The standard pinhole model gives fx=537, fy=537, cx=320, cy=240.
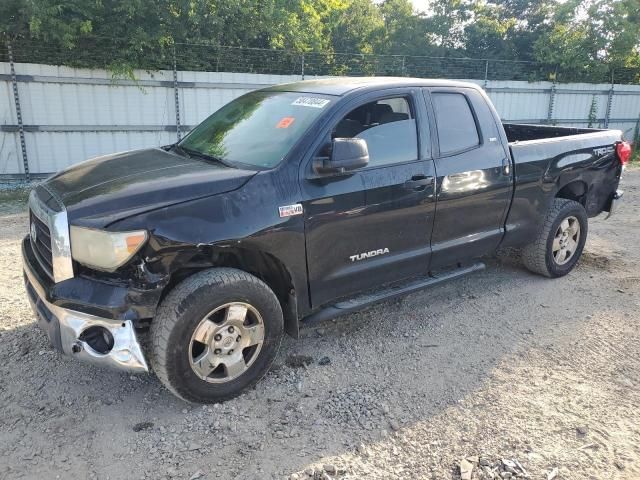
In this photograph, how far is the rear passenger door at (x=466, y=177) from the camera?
4145mm

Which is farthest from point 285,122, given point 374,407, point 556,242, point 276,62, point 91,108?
point 276,62

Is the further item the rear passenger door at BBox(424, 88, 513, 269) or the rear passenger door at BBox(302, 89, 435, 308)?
the rear passenger door at BBox(424, 88, 513, 269)

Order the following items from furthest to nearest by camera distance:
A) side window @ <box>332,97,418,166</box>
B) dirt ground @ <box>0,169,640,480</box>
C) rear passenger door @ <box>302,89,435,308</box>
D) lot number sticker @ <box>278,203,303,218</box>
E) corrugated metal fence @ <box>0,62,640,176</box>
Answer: corrugated metal fence @ <box>0,62,640,176</box>, side window @ <box>332,97,418,166</box>, rear passenger door @ <box>302,89,435,308</box>, lot number sticker @ <box>278,203,303,218</box>, dirt ground @ <box>0,169,640,480</box>

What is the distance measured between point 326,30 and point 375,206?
13795 millimetres

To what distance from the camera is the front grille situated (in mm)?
3145

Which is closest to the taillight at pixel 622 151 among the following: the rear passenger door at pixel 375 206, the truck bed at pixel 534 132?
the truck bed at pixel 534 132

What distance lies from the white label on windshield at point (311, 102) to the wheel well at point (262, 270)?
1.12 m

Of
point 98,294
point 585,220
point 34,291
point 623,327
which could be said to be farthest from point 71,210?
point 585,220

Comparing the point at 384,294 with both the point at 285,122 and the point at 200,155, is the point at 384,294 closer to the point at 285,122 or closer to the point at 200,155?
the point at 285,122

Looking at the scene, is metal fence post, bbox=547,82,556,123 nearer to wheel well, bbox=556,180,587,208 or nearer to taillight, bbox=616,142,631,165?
taillight, bbox=616,142,631,165

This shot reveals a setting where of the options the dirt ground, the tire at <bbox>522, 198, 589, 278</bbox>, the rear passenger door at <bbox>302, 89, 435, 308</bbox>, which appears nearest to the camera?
the dirt ground

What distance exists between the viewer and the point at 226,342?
3195mm

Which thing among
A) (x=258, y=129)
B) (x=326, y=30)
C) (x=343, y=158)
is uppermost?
(x=326, y=30)

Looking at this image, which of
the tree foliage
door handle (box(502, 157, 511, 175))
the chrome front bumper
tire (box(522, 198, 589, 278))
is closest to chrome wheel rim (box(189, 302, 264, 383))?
the chrome front bumper
